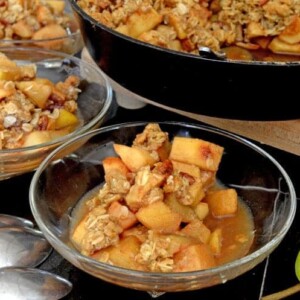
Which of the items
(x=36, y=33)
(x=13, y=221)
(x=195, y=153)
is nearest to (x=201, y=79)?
(x=195, y=153)

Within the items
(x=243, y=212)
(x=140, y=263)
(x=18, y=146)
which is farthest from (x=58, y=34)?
(x=140, y=263)

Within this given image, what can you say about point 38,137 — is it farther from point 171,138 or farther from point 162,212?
point 162,212

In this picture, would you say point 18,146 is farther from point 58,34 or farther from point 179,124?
point 58,34

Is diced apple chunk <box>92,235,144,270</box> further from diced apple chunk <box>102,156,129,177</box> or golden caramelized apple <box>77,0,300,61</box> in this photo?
golden caramelized apple <box>77,0,300,61</box>

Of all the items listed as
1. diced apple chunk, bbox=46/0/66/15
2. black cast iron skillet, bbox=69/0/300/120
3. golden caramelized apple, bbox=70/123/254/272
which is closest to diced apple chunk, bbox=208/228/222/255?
golden caramelized apple, bbox=70/123/254/272

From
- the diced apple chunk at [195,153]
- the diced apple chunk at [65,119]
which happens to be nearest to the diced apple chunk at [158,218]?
the diced apple chunk at [195,153]

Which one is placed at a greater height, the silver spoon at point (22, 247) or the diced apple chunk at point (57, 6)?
the diced apple chunk at point (57, 6)

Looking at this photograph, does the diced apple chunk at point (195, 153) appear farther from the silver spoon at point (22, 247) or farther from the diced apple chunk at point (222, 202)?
the silver spoon at point (22, 247)
